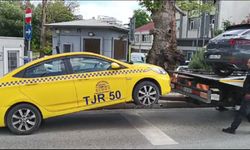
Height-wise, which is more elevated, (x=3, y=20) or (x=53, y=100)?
(x=3, y=20)

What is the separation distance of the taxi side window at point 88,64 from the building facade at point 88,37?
13.7 meters

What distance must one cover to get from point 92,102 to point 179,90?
2.63 m

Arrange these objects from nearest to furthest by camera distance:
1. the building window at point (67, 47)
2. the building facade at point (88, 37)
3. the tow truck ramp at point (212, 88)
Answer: the tow truck ramp at point (212, 88) → the building facade at point (88, 37) → the building window at point (67, 47)

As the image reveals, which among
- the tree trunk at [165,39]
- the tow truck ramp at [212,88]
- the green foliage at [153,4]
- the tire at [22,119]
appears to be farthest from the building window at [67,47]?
the tire at [22,119]

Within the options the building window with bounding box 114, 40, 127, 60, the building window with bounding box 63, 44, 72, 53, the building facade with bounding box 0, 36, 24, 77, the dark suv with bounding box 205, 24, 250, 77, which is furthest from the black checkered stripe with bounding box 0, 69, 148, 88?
the building window with bounding box 63, 44, 72, 53

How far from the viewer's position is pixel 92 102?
7.14 m

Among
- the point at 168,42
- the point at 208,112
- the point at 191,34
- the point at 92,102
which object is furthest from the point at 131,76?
the point at 191,34

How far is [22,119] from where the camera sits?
6.78m

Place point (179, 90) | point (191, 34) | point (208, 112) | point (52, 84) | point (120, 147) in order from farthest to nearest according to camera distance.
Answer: point (191, 34)
point (208, 112)
point (179, 90)
point (52, 84)
point (120, 147)

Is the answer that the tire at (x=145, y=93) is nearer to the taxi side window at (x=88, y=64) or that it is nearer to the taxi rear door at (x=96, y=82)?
the taxi rear door at (x=96, y=82)

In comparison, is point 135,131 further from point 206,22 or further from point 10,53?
point 206,22

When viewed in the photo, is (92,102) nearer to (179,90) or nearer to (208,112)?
(179,90)

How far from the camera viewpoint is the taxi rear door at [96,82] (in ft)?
23.2

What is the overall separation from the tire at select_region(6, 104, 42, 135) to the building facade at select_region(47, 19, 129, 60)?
47.2 feet
